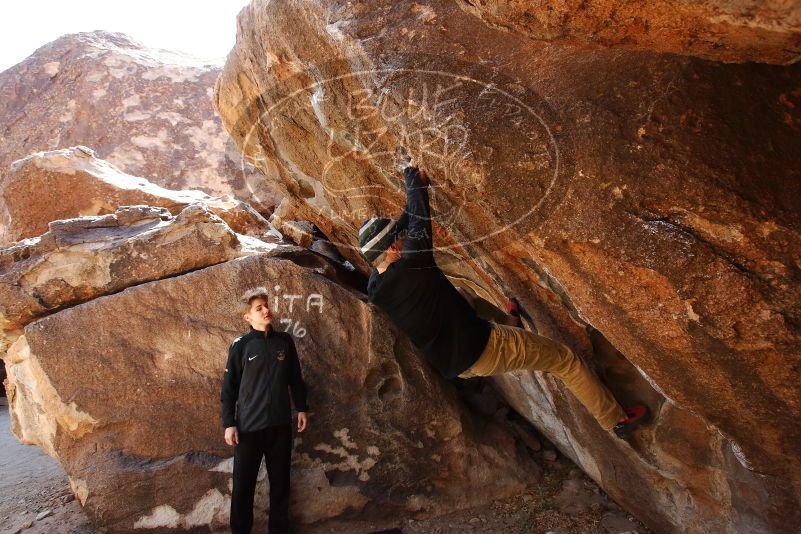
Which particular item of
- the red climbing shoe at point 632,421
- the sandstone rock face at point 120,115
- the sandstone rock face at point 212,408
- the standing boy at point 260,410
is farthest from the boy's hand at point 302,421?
the sandstone rock face at point 120,115

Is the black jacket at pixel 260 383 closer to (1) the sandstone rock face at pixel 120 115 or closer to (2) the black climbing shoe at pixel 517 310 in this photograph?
(2) the black climbing shoe at pixel 517 310

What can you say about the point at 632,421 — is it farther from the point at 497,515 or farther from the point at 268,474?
the point at 268,474

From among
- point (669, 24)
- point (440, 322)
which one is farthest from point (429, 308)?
point (669, 24)

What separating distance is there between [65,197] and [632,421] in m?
5.43

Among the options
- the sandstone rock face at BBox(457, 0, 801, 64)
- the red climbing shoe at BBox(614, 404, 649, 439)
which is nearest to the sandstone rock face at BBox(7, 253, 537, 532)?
the red climbing shoe at BBox(614, 404, 649, 439)

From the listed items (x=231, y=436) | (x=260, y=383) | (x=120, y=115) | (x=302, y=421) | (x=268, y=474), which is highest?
(x=120, y=115)

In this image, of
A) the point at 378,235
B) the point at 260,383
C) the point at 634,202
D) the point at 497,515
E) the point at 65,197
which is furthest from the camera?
the point at 65,197

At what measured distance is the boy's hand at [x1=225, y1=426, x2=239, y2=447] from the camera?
2979mm

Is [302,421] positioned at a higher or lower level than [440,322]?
lower

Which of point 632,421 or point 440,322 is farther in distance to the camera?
point 632,421

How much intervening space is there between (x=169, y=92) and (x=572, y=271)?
1080cm

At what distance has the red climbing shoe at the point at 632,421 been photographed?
2938mm

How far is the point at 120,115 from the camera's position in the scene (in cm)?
1020

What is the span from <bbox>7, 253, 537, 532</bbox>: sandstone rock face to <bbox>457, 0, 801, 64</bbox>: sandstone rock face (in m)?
2.41
